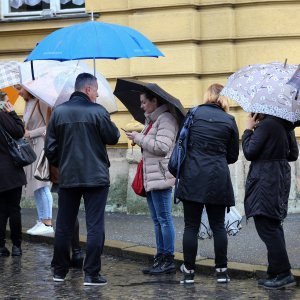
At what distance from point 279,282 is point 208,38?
510cm

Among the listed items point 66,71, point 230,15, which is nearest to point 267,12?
point 230,15

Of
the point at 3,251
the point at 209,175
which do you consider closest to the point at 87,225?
the point at 209,175

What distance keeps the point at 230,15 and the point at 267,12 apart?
0.45 metres

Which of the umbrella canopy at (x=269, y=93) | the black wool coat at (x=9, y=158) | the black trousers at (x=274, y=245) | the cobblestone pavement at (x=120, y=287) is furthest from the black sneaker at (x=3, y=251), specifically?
the umbrella canopy at (x=269, y=93)

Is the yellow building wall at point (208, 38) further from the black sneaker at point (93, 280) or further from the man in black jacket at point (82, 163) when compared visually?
the black sneaker at point (93, 280)

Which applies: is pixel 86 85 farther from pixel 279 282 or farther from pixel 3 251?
pixel 3 251

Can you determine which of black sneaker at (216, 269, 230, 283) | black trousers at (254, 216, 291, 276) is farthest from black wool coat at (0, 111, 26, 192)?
black trousers at (254, 216, 291, 276)

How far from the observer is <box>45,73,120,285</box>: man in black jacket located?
28.0ft

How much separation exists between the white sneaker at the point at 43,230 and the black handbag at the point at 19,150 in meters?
1.29

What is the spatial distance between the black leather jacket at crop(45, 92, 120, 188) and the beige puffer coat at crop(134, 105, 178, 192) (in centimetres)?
49

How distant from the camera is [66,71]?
9.88m

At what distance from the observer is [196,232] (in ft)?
28.1

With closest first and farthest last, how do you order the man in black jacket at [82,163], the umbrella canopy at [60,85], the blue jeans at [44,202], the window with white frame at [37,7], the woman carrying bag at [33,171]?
1. the man in black jacket at [82,163]
2. the umbrella canopy at [60,85]
3. the woman carrying bag at [33,171]
4. the blue jeans at [44,202]
5. the window with white frame at [37,7]

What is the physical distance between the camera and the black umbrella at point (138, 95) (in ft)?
29.5
